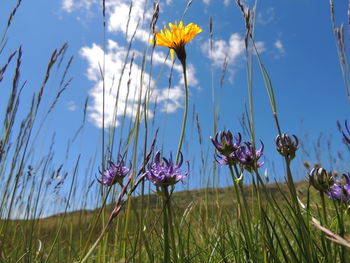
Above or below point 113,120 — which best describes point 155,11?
above

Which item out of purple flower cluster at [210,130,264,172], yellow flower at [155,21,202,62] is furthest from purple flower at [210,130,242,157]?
yellow flower at [155,21,202,62]

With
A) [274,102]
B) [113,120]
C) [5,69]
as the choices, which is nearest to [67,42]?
[5,69]

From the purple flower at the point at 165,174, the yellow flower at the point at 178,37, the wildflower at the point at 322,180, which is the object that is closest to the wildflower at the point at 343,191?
the wildflower at the point at 322,180

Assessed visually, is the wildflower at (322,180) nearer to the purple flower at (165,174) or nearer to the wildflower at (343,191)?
the wildflower at (343,191)

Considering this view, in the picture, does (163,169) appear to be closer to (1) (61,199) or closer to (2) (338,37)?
(2) (338,37)

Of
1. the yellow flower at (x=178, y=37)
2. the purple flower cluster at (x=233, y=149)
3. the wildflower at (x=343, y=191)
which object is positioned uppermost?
the yellow flower at (x=178, y=37)

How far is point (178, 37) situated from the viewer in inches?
42.6

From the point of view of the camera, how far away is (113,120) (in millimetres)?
1141

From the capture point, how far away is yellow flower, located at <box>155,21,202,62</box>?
1080 mm

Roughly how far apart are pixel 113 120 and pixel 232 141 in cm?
44

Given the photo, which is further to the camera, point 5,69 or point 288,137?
point 5,69

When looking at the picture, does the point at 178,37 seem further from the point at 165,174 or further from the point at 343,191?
the point at 343,191

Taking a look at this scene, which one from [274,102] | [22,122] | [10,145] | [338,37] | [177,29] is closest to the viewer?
[274,102]

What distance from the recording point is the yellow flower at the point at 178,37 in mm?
1080
